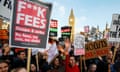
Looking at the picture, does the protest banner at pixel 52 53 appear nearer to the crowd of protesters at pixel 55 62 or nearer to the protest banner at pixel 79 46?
the crowd of protesters at pixel 55 62

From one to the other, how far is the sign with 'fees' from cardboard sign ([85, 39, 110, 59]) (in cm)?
448

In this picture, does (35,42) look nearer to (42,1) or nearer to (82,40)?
(42,1)

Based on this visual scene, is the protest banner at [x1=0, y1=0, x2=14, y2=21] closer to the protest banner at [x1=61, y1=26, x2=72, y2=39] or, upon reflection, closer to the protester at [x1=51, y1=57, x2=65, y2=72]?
the protester at [x1=51, y1=57, x2=65, y2=72]

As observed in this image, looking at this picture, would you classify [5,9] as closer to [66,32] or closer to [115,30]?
[115,30]

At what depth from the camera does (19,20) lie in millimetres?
6945

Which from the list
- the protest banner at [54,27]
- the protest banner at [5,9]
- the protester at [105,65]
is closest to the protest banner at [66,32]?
the protest banner at [54,27]

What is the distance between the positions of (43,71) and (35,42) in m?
3.05

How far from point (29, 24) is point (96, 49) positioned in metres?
5.33

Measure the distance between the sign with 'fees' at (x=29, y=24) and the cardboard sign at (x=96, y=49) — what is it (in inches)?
176

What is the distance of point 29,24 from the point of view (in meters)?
7.09

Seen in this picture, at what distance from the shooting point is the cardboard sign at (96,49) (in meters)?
11.7

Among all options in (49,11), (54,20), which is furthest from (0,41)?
(49,11)

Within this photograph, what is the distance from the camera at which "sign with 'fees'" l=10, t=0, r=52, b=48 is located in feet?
22.7

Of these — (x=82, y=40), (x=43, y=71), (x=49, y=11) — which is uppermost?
(x=49, y=11)
